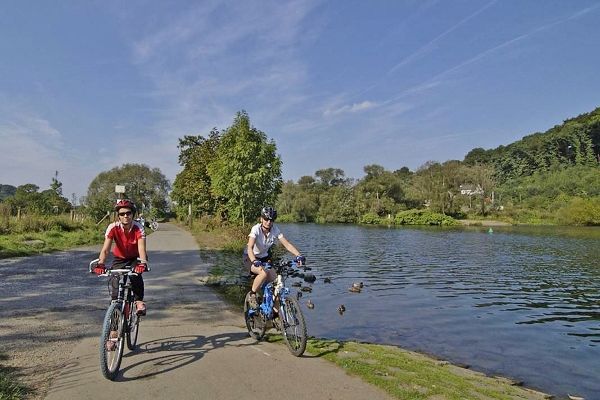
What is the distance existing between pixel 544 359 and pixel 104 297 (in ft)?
35.9

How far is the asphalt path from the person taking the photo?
5.22 meters

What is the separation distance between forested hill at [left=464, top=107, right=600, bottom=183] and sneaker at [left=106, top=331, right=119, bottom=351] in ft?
399

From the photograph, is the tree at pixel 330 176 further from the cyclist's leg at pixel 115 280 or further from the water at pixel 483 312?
the cyclist's leg at pixel 115 280

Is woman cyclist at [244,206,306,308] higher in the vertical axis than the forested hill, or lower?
lower

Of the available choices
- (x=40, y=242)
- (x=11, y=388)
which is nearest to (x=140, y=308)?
(x=11, y=388)

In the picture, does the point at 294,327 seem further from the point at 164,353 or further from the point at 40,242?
the point at 40,242

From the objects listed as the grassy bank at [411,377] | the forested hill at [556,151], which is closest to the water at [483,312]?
the grassy bank at [411,377]

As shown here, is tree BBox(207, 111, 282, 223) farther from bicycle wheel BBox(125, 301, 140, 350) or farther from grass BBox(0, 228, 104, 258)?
bicycle wheel BBox(125, 301, 140, 350)

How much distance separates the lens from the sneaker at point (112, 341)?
5.49 meters

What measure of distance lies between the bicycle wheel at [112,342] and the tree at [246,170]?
957 inches

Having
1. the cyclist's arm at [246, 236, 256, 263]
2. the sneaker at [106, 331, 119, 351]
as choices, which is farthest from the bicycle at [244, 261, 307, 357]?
the sneaker at [106, 331, 119, 351]

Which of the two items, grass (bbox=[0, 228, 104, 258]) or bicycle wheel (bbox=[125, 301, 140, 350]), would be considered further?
grass (bbox=[0, 228, 104, 258])

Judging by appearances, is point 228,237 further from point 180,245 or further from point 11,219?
point 11,219

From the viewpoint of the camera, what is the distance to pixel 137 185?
7850 centimetres
